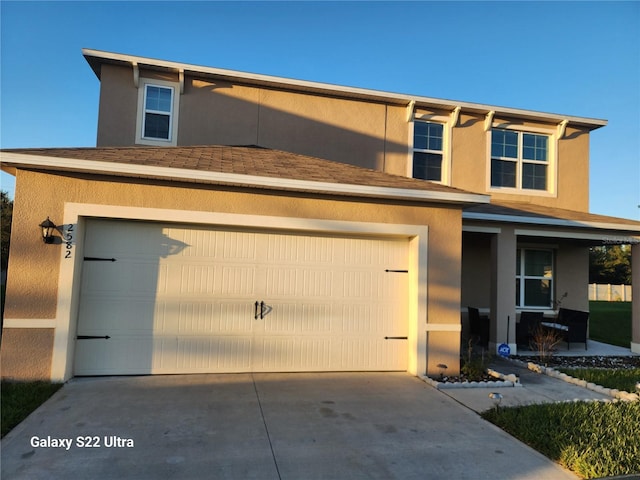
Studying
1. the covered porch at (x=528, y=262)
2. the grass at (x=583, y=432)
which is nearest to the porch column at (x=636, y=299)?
the covered porch at (x=528, y=262)

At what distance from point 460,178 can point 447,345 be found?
5.31 metres

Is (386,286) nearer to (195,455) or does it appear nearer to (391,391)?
(391,391)

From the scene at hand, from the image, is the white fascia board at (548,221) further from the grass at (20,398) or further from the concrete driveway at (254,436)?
the grass at (20,398)

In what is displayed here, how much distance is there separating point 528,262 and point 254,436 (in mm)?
10107

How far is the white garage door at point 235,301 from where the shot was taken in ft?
21.6

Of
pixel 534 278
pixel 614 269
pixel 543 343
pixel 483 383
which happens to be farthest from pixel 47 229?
pixel 614 269

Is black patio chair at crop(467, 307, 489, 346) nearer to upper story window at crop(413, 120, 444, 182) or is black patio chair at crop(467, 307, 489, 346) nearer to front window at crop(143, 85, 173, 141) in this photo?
upper story window at crop(413, 120, 444, 182)

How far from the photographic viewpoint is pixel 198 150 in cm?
826

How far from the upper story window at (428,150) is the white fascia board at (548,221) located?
2.11m

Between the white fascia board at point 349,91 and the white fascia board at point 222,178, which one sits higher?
the white fascia board at point 349,91

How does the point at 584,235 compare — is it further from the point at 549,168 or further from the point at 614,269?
the point at 614,269

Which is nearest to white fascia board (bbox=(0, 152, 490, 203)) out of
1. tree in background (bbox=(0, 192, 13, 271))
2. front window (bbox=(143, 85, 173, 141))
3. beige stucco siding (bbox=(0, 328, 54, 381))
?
beige stucco siding (bbox=(0, 328, 54, 381))

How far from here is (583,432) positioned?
15.7ft

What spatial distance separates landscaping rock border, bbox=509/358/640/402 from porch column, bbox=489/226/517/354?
2.45 feet
